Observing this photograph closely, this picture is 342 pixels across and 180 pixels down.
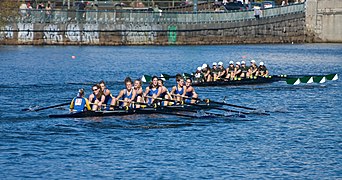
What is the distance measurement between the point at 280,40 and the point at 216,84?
53.1 metres

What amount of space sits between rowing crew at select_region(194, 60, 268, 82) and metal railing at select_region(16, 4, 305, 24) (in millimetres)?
38514

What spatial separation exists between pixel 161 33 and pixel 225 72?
140 feet

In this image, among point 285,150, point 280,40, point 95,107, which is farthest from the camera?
point 280,40

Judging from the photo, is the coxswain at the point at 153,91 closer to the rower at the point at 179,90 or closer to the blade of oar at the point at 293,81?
the rower at the point at 179,90

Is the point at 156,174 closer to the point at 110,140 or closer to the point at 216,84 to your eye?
the point at 110,140

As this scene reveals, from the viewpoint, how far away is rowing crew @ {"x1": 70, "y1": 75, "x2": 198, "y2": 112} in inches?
1442

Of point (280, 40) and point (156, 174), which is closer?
point (156, 174)

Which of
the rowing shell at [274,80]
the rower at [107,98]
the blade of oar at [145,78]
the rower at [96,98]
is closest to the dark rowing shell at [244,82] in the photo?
the rowing shell at [274,80]

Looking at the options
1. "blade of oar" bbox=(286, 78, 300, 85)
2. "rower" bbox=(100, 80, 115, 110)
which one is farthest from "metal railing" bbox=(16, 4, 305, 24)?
"rower" bbox=(100, 80, 115, 110)

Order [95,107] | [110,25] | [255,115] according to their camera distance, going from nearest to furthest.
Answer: [95,107], [255,115], [110,25]

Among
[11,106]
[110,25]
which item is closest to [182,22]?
[110,25]

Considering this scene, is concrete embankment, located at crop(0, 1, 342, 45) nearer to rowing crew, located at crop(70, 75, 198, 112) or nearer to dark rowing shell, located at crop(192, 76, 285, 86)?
dark rowing shell, located at crop(192, 76, 285, 86)

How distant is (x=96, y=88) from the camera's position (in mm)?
37281

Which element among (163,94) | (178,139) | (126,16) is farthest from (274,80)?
(126,16)
